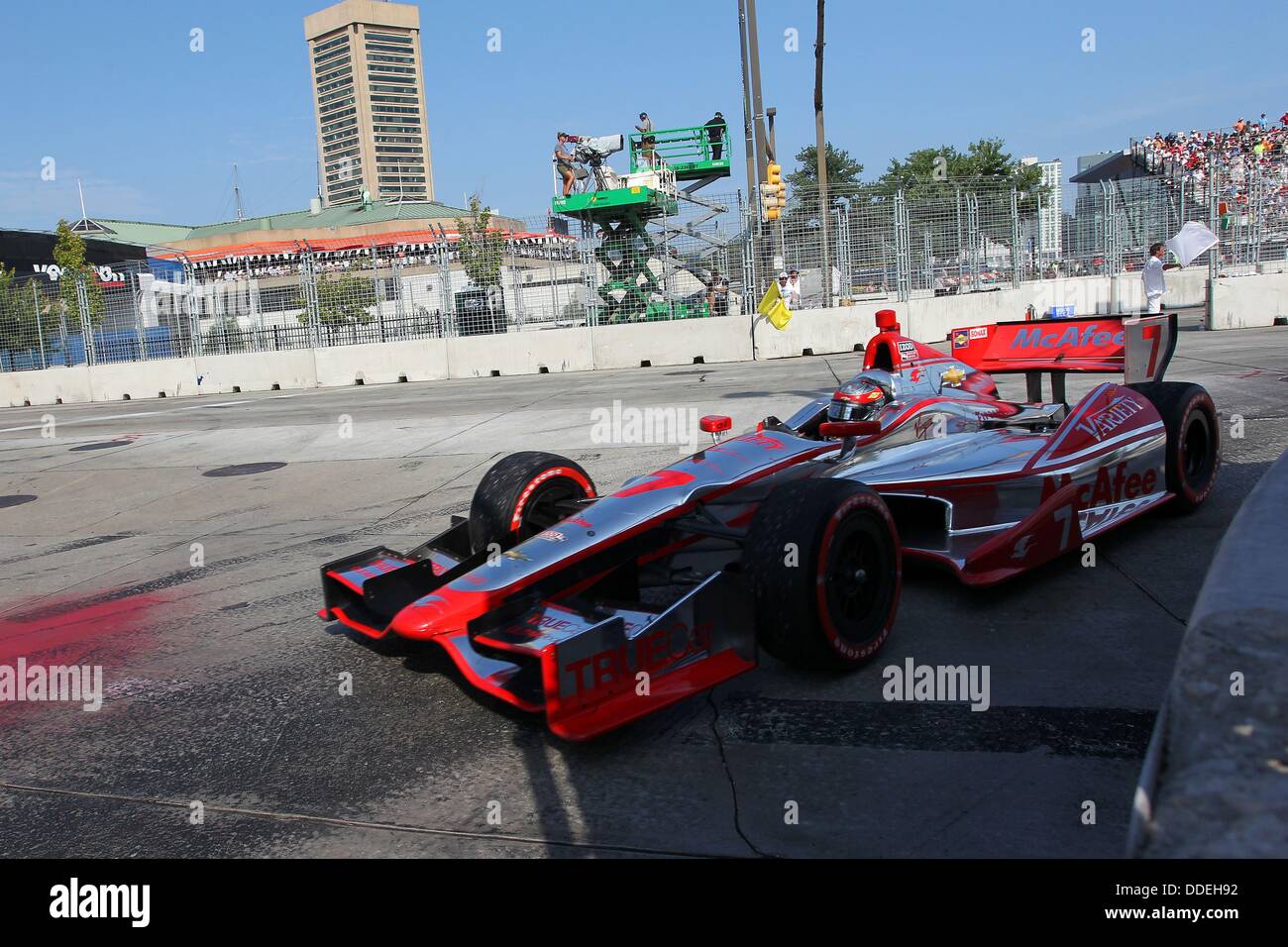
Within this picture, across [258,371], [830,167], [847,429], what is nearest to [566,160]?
[258,371]

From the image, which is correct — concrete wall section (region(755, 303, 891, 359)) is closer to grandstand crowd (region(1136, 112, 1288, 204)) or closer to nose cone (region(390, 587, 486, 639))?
grandstand crowd (region(1136, 112, 1288, 204))

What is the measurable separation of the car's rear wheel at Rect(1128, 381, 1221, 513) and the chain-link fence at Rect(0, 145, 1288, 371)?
14.3 m

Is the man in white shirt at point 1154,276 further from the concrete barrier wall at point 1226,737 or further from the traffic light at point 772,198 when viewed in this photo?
the concrete barrier wall at point 1226,737

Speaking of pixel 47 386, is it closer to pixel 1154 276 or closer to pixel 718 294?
pixel 718 294

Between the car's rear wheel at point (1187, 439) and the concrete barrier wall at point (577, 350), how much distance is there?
1359cm

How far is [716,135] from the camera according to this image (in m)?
28.8

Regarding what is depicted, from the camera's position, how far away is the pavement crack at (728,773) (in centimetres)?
266

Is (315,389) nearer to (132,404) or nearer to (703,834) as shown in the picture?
(132,404)

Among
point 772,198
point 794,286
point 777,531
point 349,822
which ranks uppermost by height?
point 772,198

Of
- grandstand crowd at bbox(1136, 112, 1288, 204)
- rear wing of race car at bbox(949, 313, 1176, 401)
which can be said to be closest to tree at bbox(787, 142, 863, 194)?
grandstand crowd at bbox(1136, 112, 1288, 204)

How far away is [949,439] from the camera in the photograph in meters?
5.20

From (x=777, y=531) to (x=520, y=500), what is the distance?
1.56 meters

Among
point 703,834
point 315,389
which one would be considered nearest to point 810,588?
point 703,834
